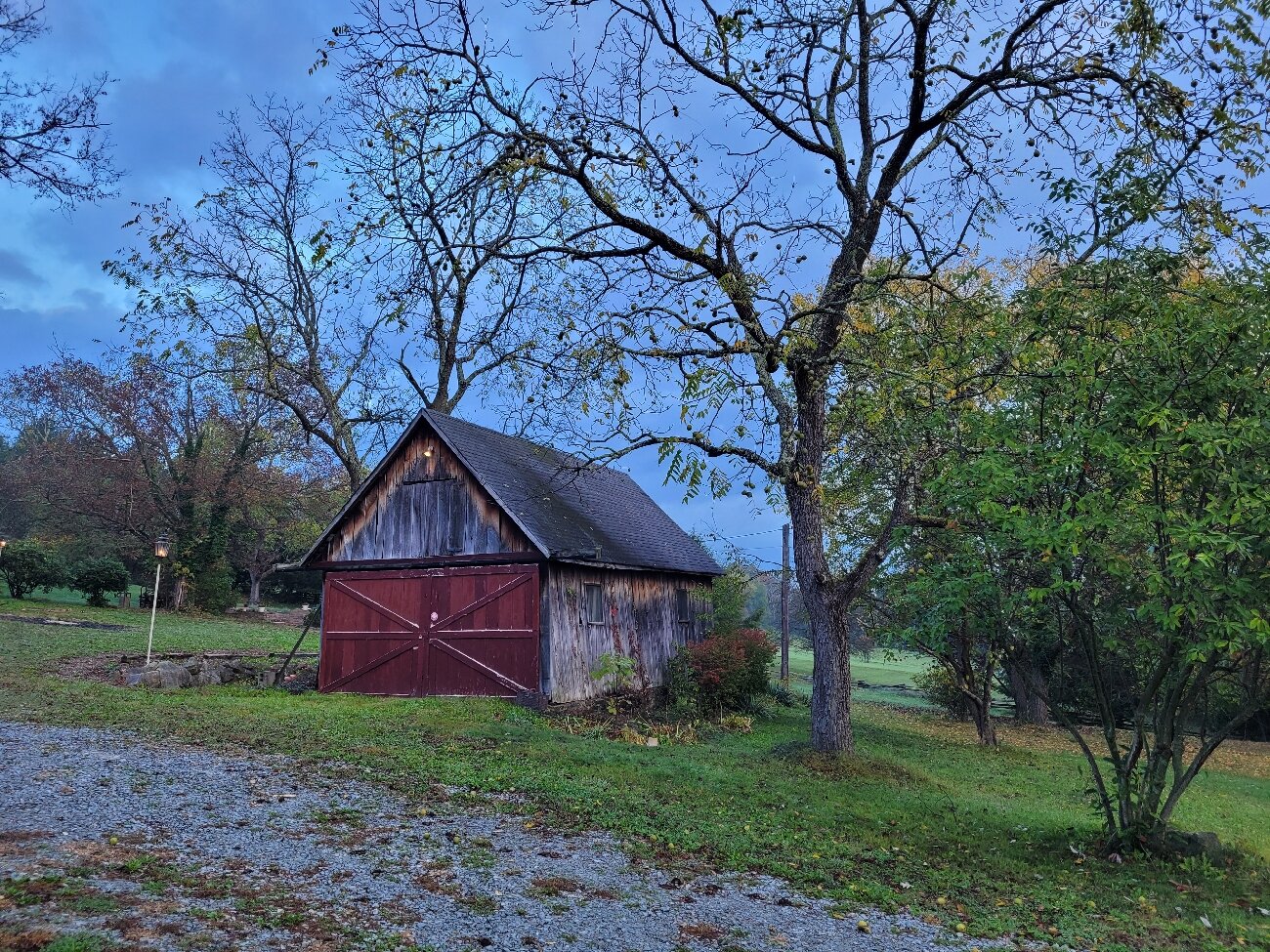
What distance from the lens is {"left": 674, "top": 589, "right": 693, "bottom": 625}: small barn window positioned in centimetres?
2089

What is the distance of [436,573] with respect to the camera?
16875 millimetres

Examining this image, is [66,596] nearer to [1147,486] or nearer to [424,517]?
[424,517]

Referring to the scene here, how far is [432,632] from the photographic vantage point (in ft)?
54.9

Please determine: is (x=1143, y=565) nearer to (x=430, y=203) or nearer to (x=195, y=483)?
(x=430, y=203)

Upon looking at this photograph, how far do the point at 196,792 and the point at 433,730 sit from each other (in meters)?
5.05

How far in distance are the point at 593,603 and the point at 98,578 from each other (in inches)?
947

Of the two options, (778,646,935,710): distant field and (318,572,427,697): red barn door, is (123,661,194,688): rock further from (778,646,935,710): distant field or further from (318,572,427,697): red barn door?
(778,646,935,710): distant field

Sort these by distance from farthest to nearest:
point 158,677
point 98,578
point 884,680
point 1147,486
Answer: point 884,680, point 98,578, point 158,677, point 1147,486

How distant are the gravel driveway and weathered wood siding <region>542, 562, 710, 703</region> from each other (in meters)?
Result: 8.04

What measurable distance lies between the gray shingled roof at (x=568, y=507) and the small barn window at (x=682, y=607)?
2.17 ft

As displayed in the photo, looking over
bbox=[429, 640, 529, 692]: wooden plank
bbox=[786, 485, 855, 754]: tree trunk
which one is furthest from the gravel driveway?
bbox=[429, 640, 529, 692]: wooden plank

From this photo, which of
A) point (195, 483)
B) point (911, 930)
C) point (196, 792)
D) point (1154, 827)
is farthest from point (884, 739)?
point (195, 483)

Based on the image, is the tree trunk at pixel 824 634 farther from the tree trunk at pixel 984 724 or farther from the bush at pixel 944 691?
the bush at pixel 944 691

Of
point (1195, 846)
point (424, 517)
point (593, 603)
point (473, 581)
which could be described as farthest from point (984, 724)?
point (424, 517)
